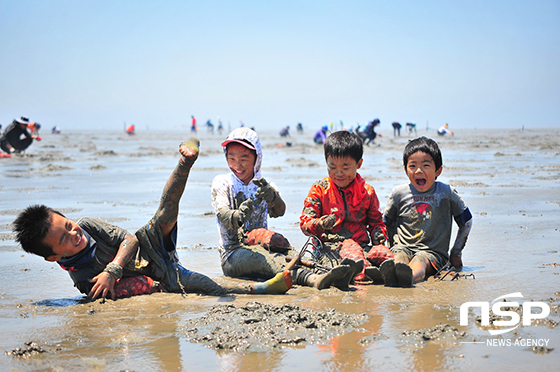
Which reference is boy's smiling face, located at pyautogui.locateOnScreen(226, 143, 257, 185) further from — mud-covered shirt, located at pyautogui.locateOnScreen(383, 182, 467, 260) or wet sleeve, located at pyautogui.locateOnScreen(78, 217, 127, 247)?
mud-covered shirt, located at pyautogui.locateOnScreen(383, 182, 467, 260)

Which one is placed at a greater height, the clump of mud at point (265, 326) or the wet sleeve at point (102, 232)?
the wet sleeve at point (102, 232)

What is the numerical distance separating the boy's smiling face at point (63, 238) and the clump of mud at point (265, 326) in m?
1.05

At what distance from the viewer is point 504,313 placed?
10.8ft

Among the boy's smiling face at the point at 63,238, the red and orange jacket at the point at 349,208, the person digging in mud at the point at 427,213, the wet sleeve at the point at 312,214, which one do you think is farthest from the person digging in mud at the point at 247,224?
the boy's smiling face at the point at 63,238

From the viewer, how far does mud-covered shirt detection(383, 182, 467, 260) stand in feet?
15.3

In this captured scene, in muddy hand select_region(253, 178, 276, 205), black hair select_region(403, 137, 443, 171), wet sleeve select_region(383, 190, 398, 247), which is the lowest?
wet sleeve select_region(383, 190, 398, 247)

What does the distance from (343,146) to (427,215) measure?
3.15 ft

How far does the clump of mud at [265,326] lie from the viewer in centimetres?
289

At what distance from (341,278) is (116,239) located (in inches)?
67.8

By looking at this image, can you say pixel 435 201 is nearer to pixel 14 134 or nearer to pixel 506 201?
pixel 506 201

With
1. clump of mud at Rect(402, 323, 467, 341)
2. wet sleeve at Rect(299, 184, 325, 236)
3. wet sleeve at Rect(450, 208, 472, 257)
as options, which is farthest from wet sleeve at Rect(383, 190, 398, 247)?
clump of mud at Rect(402, 323, 467, 341)

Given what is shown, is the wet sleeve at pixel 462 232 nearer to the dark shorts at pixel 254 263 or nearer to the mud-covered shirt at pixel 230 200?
the dark shorts at pixel 254 263

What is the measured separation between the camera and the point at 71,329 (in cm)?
325

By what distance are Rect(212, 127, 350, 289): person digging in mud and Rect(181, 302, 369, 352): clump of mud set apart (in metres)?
0.90
